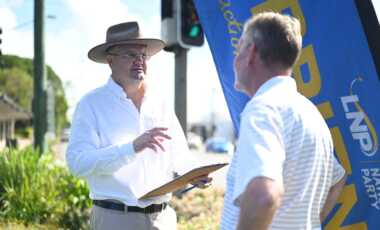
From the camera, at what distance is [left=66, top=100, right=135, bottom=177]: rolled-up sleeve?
11.4 ft

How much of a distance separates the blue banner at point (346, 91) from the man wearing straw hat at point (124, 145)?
0.88m

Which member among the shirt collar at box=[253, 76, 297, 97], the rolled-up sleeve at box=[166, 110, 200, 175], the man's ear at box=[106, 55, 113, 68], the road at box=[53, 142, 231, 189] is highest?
the man's ear at box=[106, 55, 113, 68]

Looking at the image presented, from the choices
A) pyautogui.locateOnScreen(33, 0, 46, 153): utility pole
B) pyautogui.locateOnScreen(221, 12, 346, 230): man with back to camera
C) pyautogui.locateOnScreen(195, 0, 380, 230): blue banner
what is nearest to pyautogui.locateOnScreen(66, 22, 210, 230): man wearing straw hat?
pyautogui.locateOnScreen(195, 0, 380, 230): blue banner

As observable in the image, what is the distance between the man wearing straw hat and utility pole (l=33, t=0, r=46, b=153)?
23.6 feet

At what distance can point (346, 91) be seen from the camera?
142 inches

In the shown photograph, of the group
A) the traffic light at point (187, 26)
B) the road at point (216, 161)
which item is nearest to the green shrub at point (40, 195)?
the road at point (216, 161)

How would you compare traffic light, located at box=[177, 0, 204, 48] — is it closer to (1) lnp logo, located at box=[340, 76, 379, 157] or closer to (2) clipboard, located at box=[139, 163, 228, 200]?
(1) lnp logo, located at box=[340, 76, 379, 157]

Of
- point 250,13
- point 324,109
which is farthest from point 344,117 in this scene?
point 250,13

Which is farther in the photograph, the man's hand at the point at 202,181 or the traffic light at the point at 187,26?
the traffic light at the point at 187,26

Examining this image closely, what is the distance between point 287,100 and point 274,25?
28 centimetres

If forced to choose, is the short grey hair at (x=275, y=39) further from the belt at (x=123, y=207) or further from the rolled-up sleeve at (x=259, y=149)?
the belt at (x=123, y=207)

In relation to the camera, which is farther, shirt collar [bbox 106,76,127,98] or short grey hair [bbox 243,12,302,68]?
shirt collar [bbox 106,76,127,98]

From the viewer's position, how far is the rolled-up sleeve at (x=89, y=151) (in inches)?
137

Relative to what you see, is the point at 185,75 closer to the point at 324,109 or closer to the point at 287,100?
the point at 324,109
